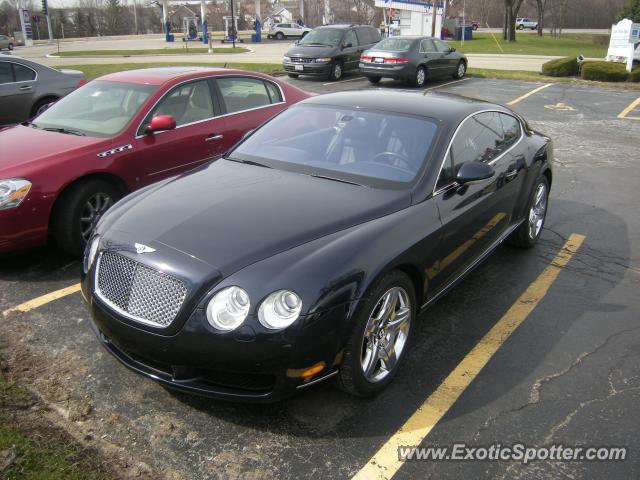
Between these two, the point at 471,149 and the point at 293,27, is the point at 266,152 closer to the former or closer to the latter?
the point at 471,149

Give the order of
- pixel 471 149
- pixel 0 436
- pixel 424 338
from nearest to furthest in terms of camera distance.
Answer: pixel 0 436
pixel 424 338
pixel 471 149

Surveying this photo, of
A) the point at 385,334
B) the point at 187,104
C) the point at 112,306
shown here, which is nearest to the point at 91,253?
the point at 112,306

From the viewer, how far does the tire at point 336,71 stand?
18.6 m

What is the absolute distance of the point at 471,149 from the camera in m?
4.19

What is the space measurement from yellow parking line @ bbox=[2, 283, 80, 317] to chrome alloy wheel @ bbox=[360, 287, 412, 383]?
101 inches

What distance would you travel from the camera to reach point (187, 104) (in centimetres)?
596

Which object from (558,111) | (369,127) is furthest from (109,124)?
(558,111)

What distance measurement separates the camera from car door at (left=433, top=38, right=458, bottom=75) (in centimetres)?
1845

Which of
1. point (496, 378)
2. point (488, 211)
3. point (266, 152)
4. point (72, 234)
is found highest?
point (266, 152)

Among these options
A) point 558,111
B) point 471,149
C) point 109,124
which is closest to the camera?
point 471,149

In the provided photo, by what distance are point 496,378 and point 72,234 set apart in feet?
11.8

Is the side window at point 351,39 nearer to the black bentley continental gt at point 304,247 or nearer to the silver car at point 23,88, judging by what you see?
the silver car at point 23,88

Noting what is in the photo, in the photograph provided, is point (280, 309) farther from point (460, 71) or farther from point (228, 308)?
point (460, 71)

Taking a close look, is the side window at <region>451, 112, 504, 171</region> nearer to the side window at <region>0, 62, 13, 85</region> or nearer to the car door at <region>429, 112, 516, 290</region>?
the car door at <region>429, 112, 516, 290</region>
